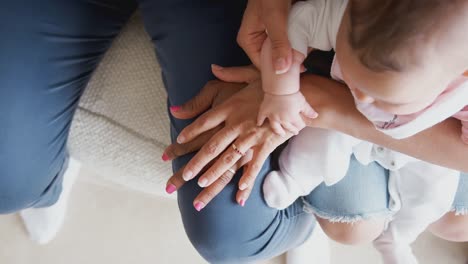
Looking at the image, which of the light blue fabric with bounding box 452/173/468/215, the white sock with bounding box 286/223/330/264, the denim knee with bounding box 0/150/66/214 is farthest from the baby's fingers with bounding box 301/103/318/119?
the white sock with bounding box 286/223/330/264

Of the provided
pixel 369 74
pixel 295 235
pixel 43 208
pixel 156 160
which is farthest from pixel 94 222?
pixel 369 74

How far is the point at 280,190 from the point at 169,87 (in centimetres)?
23

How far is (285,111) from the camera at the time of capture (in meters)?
0.72

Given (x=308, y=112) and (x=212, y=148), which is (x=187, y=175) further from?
(x=308, y=112)

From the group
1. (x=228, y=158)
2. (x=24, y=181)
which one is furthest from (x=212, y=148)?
(x=24, y=181)

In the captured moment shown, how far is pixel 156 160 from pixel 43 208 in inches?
15.7

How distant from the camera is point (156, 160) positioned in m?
0.99

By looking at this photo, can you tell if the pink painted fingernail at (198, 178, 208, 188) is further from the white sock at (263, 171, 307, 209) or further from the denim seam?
the denim seam

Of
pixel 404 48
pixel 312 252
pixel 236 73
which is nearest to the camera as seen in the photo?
pixel 404 48

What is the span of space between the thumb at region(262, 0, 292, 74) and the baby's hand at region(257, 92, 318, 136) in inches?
2.1

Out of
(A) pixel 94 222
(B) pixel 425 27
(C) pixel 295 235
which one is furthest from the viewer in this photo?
(A) pixel 94 222

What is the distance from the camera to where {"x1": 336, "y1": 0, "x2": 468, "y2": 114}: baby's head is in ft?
1.63

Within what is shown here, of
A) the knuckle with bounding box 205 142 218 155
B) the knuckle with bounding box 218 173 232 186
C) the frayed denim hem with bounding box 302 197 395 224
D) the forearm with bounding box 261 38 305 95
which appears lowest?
the frayed denim hem with bounding box 302 197 395 224

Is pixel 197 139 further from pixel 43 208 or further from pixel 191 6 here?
pixel 43 208
